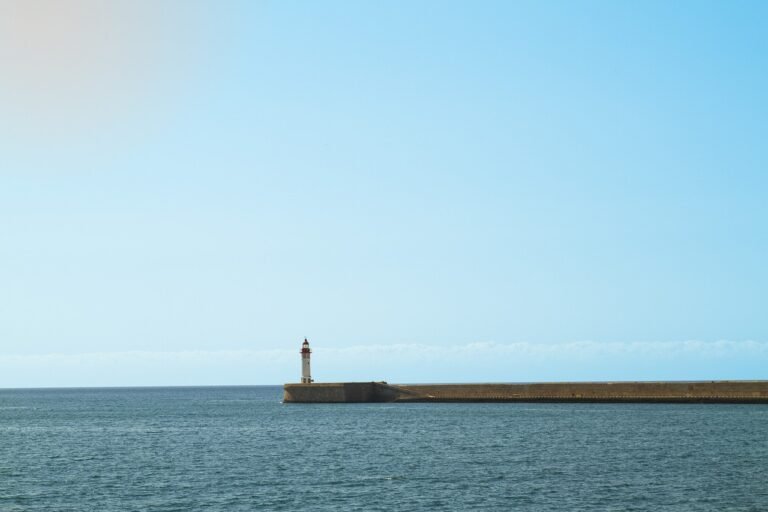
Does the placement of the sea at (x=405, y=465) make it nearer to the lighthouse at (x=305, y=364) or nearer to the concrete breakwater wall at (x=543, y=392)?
the concrete breakwater wall at (x=543, y=392)

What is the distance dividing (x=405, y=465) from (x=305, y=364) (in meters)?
52.5

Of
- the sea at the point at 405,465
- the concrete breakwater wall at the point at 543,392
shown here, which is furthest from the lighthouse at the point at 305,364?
the sea at the point at 405,465

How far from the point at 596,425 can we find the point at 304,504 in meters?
32.1

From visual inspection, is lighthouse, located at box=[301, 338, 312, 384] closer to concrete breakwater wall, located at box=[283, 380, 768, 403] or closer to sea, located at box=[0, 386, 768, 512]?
concrete breakwater wall, located at box=[283, 380, 768, 403]

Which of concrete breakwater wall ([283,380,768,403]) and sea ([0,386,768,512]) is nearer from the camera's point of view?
sea ([0,386,768,512])

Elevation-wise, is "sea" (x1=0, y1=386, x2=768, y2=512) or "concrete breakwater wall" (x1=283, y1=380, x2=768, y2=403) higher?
"concrete breakwater wall" (x1=283, y1=380, x2=768, y2=403)

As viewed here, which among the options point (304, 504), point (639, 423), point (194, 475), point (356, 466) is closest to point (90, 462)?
point (194, 475)

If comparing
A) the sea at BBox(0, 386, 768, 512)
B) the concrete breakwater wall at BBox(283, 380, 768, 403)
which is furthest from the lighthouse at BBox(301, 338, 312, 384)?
the sea at BBox(0, 386, 768, 512)

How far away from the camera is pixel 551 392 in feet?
262

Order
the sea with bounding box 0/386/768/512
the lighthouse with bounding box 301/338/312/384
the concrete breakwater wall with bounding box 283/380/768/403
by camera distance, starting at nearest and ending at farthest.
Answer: the sea with bounding box 0/386/768/512 → the concrete breakwater wall with bounding box 283/380/768/403 → the lighthouse with bounding box 301/338/312/384

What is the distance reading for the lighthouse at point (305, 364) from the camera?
88125 millimetres

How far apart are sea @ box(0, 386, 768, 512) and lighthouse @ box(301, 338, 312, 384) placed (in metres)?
21.9

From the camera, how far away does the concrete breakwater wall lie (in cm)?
7112

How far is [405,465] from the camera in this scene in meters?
38.0
